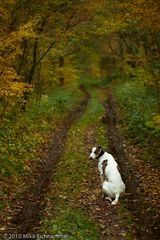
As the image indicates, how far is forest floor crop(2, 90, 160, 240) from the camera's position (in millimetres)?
10188

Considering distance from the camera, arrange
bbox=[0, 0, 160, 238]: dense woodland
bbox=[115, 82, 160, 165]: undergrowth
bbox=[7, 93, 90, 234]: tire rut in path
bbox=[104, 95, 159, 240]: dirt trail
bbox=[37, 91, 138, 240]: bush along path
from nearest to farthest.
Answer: bbox=[37, 91, 138, 240]: bush along path → bbox=[104, 95, 159, 240]: dirt trail → bbox=[7, 93, 90, 234]: tire rut in path → bbox=[0, 0, 160, 238]: dense woodland → bbox=[115, 82, 160, 165]: undergrowth

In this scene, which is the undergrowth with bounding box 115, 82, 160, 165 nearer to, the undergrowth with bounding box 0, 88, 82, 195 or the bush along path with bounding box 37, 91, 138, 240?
the bush along path with bounding box 37, 91, 138, 240

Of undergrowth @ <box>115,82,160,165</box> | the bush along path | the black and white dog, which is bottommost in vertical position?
the bush along path

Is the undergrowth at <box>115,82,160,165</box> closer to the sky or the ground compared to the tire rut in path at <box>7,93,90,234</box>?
closer to the sky

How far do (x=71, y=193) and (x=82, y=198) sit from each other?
59 centimetres

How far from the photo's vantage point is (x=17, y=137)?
19016 millimetres

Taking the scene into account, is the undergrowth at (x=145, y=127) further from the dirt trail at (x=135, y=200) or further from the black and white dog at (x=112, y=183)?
the black and white dog at (x=112, y=183)

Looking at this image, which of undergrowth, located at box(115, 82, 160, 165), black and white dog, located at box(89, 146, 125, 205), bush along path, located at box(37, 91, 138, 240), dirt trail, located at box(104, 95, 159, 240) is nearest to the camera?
bush along path, located at box(37, 91, 138, 240)

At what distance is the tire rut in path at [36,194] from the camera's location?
10703mm

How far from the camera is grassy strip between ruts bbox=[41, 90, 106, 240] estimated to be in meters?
9.98

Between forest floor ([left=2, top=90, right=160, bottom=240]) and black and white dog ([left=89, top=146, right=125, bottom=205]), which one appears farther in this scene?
black and white dog ([left=89, top=146, right=125, bottom=205])

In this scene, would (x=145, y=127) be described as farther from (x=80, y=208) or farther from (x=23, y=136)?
(x=80, y=208)

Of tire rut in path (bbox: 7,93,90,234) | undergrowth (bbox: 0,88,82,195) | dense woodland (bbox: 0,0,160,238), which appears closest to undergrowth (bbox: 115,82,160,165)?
dense woodland (bbox: 0,0,160,238)

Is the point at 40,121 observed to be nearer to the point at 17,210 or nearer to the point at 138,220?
the point at 17,210
